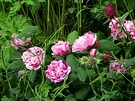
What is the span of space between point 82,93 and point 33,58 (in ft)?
0.88

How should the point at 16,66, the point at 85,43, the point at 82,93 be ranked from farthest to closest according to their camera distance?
the point at 16,66, the point at 82,93, the point at 85,43

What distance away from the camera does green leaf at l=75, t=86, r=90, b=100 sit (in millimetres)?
2059

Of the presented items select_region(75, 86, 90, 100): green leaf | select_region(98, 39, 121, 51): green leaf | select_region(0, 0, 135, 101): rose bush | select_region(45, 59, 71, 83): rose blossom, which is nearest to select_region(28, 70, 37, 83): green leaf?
select_region(0, 0, 135, 101): rose bush

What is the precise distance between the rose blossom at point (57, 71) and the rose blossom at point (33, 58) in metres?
0.07

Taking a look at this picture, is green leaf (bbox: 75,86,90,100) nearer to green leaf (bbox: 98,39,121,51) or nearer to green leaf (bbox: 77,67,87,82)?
green leaf (bbox: 77,67,87,82)

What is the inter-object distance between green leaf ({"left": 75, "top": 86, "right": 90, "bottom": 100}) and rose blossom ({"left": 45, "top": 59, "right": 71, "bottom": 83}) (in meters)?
0.10

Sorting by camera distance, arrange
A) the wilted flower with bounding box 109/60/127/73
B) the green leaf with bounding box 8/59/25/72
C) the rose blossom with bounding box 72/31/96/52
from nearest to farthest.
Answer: the rose blossom with bounding box 72/31/96/52 → the wilted flower with bounding box 109/60/127/73 → the green leaf with bounding box 8/59/25/72

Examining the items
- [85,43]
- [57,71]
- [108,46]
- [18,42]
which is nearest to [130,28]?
[108,46]

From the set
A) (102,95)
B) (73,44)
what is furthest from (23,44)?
(102,95)

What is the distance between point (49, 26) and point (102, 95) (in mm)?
922

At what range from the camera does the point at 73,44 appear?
6.77ft

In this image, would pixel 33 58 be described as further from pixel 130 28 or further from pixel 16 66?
pixel 130 28

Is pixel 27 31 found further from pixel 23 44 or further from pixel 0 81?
pixel 0 81

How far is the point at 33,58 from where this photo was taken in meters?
2.10
